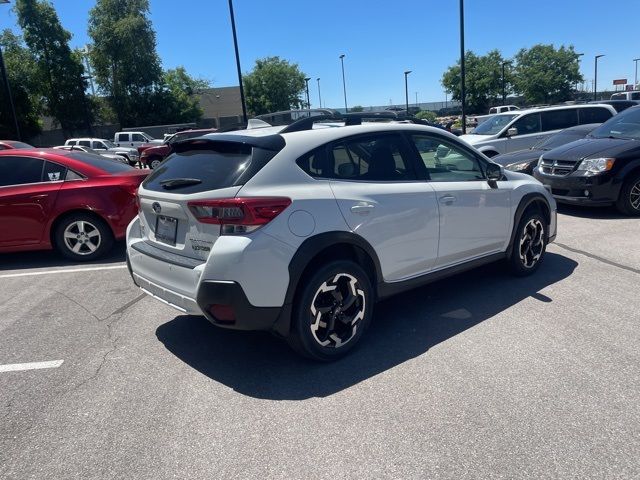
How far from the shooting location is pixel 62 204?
6609 millimetres

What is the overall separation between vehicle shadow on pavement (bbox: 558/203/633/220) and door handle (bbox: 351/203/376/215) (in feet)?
19.6

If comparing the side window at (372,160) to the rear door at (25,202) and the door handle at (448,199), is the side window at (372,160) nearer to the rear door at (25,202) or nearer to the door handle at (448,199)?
the door handle at (448,199)

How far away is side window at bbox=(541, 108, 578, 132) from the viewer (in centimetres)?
1323

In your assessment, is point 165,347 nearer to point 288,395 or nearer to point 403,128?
point 288,395

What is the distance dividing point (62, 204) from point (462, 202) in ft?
16.9

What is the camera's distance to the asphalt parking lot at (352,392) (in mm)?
2615

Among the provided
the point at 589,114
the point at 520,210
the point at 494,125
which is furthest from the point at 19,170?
the point at 589,114

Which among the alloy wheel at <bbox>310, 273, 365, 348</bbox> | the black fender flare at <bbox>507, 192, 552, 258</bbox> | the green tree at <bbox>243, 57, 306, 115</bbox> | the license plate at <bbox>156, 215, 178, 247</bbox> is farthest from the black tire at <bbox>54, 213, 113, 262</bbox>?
the green tree at <bbox>243, 57, 306, 115</bbox>

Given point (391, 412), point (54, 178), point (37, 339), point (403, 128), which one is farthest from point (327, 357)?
point (54, 178)

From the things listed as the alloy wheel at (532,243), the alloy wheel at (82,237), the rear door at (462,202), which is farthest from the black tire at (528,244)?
the alloy wheel at (82,237)

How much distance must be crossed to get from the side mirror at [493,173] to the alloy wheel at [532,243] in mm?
739

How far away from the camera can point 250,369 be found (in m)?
3.65

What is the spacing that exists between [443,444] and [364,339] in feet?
4.68

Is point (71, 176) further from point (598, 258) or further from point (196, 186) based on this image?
point (598, 258)
